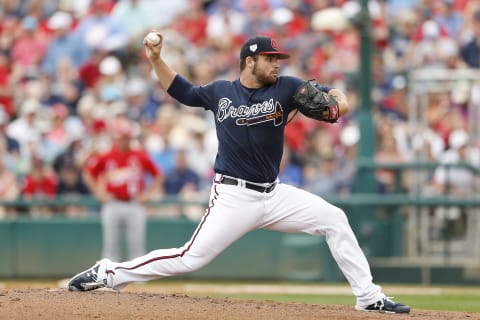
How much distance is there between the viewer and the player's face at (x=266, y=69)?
752 cm

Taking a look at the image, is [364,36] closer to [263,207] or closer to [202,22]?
[202,22]

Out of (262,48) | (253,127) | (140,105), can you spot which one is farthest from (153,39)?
(140,105)

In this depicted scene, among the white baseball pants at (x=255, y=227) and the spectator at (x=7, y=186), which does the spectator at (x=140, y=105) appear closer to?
the spectator at (x=7, y=186)

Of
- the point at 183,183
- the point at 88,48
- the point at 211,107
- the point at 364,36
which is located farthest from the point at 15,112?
the point at 211,107

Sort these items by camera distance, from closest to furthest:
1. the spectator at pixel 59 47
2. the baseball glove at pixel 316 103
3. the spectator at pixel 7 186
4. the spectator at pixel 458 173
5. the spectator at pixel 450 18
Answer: the baseball glove at pixel 316 103
the spectator at pixel 458 173
the spectator at pixel 7 186
the spectator at pixel 450 18
the spectator at pixel 59 47

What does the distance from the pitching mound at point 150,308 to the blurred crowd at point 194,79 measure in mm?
5310

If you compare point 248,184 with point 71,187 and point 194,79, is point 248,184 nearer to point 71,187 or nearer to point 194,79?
point 71,187

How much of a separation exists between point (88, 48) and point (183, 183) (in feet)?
12.1

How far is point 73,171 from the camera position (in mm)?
14336

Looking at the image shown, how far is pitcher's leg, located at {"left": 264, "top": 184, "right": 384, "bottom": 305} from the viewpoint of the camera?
7512 mm

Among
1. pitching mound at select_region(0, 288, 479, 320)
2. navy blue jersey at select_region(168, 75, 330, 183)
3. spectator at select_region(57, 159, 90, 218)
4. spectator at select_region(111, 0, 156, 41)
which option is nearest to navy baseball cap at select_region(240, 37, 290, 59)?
navy blue jersey at select_region(168, 75, 330, 183)

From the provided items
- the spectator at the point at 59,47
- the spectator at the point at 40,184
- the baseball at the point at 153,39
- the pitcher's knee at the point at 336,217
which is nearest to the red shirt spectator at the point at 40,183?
the spectator at the point at 40,184

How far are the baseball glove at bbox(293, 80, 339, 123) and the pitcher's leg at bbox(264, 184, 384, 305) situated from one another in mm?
640

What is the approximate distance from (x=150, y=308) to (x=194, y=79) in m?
8.74
